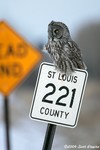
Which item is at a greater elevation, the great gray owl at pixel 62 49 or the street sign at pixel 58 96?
the great gray owl at pixel 62 49

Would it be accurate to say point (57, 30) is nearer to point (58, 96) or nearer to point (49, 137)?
point (58, 96)

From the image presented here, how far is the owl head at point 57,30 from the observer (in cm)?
92

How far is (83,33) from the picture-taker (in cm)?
97

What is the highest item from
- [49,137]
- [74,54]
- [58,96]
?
[74,54]

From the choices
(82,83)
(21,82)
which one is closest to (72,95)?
(82,83)

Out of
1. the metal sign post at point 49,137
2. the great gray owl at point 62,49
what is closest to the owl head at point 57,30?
the great gray owl at point 62,49

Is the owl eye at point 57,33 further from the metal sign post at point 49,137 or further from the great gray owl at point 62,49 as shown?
the metal sign post at point 49,137

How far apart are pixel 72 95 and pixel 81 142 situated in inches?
7.4

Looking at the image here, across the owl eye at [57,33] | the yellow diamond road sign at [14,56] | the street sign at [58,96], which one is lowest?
the street sign at [58,96]

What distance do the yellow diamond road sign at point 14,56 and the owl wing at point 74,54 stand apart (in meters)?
0.08

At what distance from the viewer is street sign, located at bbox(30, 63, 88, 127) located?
90cm

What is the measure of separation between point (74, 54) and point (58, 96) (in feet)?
0.40

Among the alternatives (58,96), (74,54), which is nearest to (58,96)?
(58,96)

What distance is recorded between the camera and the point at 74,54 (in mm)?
937
